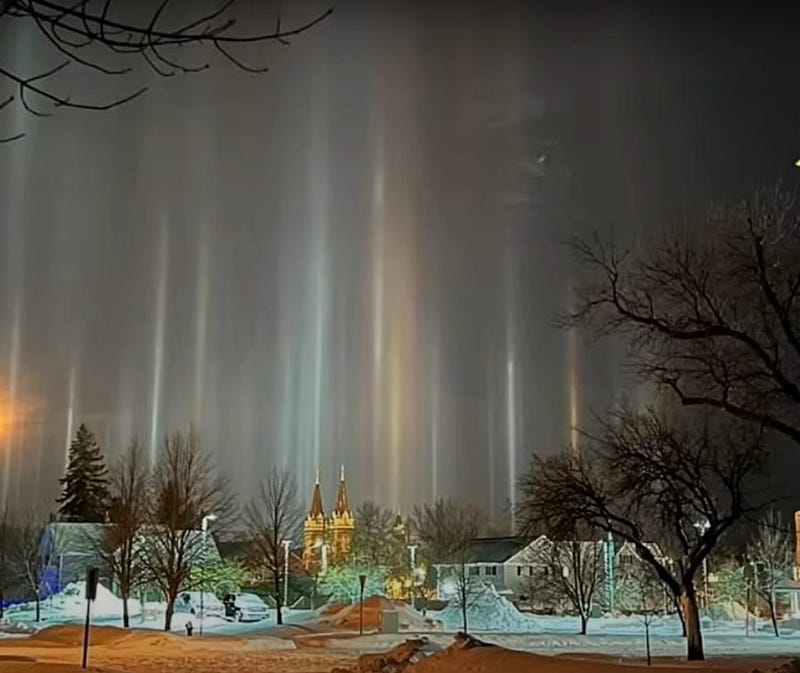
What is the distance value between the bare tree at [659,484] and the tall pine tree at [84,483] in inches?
1834

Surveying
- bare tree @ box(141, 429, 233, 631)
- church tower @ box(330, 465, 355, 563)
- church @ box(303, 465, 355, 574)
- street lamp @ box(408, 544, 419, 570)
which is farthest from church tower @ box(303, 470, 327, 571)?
bare tree @ box(141, 429, 233, 631)

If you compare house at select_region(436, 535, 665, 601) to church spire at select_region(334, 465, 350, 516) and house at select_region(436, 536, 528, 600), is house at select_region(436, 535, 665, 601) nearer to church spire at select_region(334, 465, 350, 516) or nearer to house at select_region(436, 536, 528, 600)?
house at select_region(436, 536, 528, 600)

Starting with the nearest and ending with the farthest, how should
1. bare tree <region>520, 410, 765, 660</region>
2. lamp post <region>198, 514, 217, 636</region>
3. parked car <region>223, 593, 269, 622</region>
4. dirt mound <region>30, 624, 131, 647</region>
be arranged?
bare tree <region>520, 410, 765, 660</region>, dirt mound <region>30, 624, 131, 647</region>, lamp post <region>198, 514, 217, 636</region>, parked car <region>223, 593, 269, 622</region>

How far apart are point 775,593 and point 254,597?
2983cm

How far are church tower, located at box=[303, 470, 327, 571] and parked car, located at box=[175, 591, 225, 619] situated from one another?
1102 centimetres

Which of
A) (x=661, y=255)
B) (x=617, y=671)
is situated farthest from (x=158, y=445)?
(x=617, y=671)

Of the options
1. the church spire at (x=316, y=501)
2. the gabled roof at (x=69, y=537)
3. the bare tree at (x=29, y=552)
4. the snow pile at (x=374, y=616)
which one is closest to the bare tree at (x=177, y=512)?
the snow pile at (x=374, y=616)

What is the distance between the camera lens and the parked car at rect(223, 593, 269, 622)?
54000 mm

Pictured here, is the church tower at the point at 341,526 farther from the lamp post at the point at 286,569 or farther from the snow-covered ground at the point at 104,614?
the snow-covered ground at the point at 104,614

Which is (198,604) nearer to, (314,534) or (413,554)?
(413,554)

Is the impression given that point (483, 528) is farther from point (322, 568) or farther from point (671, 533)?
point (671, 533)

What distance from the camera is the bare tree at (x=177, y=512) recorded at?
137 feet

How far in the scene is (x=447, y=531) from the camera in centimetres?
6362

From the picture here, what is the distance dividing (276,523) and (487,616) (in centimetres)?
1236
